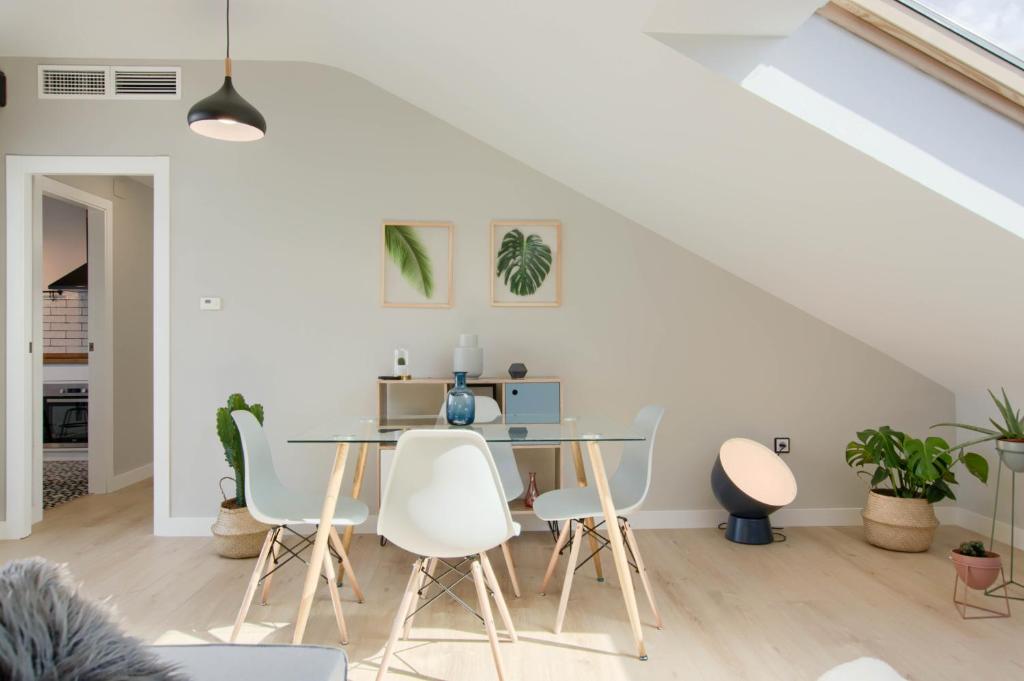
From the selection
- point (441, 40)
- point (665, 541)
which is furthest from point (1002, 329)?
point (441, 40)

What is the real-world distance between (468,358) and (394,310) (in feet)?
2.13

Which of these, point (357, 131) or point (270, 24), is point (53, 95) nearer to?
point (270, 24)

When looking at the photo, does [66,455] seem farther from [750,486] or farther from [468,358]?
[750,486]

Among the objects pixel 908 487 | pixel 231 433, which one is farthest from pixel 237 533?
pixel 908 487

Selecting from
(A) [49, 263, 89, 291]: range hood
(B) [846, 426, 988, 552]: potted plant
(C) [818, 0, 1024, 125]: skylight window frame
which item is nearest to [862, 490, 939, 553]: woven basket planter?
(B) [846, 426, 988, 552]: potted plant

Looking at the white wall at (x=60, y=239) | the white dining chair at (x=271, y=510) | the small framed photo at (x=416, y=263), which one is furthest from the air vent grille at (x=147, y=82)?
the white wall at (x=60, y=239)

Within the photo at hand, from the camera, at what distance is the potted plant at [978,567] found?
2717 mm

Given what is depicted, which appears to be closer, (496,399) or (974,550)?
(974,550)

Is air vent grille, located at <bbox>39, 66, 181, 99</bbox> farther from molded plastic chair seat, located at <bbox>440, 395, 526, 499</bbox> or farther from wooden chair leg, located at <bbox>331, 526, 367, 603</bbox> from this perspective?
wooden chair leg, located at <bbox>331, 526, 367, 603</bbox>

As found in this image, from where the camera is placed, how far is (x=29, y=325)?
3990mm

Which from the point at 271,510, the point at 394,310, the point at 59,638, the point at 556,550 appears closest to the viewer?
the point at 59,638

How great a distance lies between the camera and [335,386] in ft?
13.3

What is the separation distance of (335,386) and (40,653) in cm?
320

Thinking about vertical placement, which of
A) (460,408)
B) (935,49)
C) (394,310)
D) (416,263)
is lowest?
(460,408)
